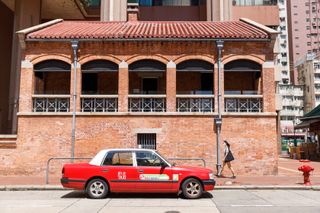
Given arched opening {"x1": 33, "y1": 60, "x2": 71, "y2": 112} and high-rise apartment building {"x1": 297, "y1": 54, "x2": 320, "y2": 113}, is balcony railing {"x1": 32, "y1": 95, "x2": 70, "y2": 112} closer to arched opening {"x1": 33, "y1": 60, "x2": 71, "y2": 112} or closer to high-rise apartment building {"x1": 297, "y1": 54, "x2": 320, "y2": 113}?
arched opening {"x1": 33, "y1": 60, "x2": 71, "y2": 112}

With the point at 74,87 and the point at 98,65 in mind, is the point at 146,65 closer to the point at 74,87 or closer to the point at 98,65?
the point at 98,65

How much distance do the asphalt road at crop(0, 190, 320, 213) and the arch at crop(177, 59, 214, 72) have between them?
261 inches

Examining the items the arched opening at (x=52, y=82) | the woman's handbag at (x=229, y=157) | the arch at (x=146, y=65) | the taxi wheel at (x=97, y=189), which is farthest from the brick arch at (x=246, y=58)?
the taxi wheel at (x=97, y=189)

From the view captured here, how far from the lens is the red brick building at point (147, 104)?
16.5m

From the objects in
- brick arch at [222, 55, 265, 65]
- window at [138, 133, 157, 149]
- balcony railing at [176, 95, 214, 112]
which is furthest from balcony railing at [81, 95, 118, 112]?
brick arch at [222, 55, 265, 65]

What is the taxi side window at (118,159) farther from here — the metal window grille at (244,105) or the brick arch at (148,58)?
the metal window grille at (244,105)

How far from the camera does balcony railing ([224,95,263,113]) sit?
55.7 feet

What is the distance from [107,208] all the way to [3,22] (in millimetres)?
22168

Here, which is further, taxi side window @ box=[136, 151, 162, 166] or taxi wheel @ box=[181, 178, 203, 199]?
taxi side window @ box=[136, 151, 162, 166]

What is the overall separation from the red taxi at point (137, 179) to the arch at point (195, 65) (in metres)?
7.15

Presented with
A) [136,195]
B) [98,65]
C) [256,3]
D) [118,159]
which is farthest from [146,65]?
[256,3]

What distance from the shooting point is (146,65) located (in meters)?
17.2

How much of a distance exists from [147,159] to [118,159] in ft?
3.04

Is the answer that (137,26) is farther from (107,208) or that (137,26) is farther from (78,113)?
(107,208)
